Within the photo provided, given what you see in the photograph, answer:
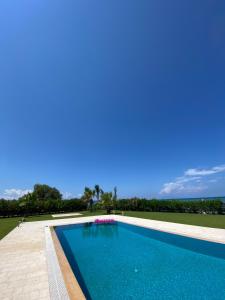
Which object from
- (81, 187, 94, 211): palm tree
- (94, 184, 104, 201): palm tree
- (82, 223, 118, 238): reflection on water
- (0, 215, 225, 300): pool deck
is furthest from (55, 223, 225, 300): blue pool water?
(94, 184, 104, 201): palm tree

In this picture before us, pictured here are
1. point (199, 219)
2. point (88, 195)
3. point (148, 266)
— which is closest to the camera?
point (148, 266)

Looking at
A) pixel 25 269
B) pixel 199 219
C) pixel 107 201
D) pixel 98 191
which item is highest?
pixel 98 191

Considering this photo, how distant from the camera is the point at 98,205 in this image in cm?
2798

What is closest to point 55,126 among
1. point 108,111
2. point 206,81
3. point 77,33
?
point 108,111

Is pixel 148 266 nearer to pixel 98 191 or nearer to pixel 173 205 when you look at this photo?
pixel 173 205

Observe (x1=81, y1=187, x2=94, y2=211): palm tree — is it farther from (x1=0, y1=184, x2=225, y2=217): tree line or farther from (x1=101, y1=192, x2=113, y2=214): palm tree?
(x1=101, y1=192, x2=113, y2=214): palm tree

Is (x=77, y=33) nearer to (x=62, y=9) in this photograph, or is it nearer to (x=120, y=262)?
(x=62, y=9)

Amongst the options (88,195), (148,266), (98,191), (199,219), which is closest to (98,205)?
(88,195)

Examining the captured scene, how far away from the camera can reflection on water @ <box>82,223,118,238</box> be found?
41.0 ft

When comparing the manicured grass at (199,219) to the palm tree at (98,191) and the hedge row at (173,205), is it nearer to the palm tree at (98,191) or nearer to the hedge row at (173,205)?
the hedge row at (173,205)

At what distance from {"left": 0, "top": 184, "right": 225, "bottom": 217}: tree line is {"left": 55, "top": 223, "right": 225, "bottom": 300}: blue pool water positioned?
35.9 feet

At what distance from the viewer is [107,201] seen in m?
24.0

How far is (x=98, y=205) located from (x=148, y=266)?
873 inches

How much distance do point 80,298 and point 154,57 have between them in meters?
12.3
